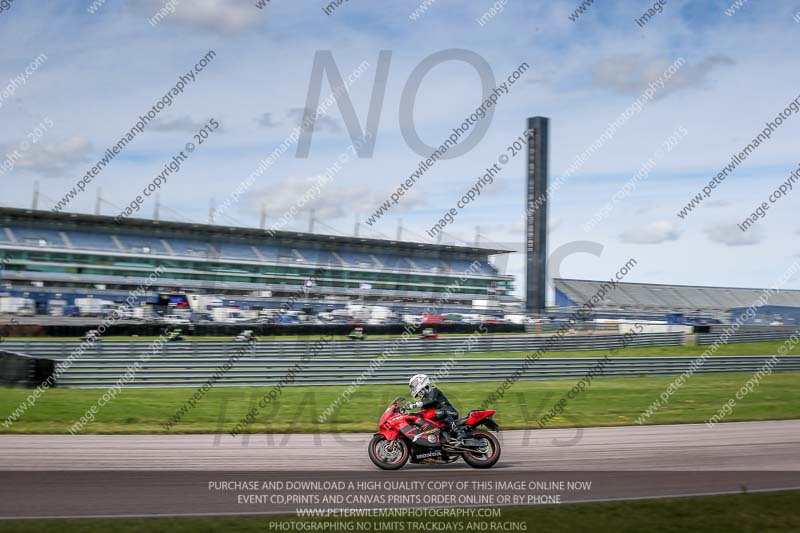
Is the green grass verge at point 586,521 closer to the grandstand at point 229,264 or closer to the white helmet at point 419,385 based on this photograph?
the white helmet at point 419,385

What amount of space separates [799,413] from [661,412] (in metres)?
3.63

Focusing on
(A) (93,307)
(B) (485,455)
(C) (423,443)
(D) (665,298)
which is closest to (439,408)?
(C) (423,443)

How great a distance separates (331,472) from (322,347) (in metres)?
17.4

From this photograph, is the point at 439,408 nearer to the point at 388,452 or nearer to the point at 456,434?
the point at 456,434

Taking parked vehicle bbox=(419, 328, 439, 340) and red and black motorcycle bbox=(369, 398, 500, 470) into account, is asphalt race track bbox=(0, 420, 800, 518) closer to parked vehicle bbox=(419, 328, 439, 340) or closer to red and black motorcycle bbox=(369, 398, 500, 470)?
red and black motorcycle bbox=(369, 398, 500, 470)

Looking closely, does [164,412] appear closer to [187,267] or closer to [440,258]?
[187,267]

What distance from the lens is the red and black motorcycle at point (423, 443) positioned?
9969mm

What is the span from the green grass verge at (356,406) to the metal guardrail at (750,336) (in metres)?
15.3

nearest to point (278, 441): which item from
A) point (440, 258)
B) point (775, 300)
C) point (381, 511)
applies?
point (381, 511)

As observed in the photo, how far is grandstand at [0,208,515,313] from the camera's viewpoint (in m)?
61.4

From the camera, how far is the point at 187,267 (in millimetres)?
70938

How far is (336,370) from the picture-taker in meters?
22.5

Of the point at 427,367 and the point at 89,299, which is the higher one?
the point at 89,299

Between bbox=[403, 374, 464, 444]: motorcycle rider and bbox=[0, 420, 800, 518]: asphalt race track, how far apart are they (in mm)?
523
